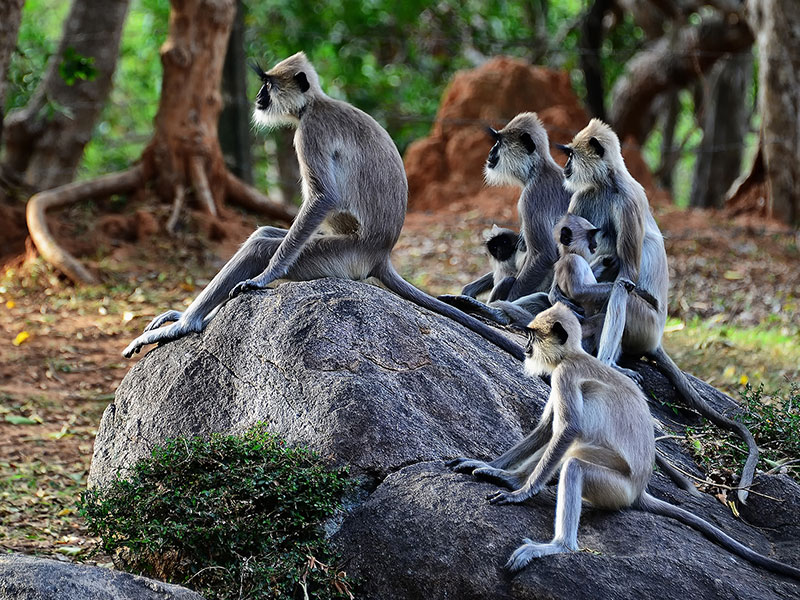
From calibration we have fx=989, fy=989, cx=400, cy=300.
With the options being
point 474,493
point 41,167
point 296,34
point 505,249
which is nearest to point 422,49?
point 296,34

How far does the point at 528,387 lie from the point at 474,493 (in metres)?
0.95

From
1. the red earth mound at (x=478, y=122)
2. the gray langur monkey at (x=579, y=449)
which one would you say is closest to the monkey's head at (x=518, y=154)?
the gray langur monkey at (x=579, y=449)

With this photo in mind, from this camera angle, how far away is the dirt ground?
16.4ft

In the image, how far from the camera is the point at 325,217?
429 cm

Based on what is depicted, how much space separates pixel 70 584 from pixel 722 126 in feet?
41.8

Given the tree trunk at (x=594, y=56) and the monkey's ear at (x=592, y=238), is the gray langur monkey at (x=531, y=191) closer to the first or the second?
the monkey's ear at (x=592, y=238)

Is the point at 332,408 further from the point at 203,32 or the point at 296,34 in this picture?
the point at 296,34

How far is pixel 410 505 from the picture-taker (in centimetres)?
329

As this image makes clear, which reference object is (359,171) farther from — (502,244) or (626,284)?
(626,284)

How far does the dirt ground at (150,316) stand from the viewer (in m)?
5.01

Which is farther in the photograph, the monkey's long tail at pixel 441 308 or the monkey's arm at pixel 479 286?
the monkey's arm at pixel 479 286

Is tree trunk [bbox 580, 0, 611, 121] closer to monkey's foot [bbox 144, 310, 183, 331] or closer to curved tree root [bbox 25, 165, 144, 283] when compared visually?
curved tree root [bbox 25, 165, 144, 283]

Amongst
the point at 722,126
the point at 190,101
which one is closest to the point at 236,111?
the point at 190,101

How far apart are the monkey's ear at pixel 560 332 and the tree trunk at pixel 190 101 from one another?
557cm
